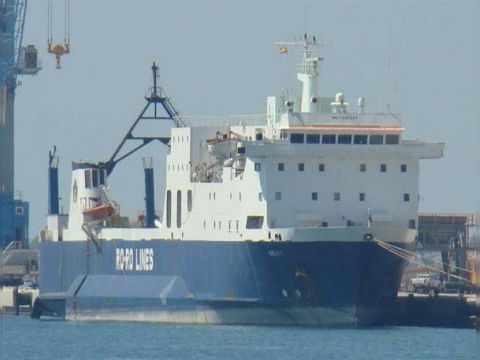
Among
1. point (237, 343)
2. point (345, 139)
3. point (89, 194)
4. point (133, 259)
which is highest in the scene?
point (345, 139)

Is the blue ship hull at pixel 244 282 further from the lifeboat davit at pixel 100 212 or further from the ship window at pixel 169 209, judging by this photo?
the lifeboat davit at pixel 100 212

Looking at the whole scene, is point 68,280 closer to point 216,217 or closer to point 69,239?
point 69,239

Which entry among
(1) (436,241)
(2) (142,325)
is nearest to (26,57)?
(1) (436,241)

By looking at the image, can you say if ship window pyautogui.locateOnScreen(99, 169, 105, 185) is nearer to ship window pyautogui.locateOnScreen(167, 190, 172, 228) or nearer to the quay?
ship window pyautogui.locateOnScreen(167, 190, 172, 228)

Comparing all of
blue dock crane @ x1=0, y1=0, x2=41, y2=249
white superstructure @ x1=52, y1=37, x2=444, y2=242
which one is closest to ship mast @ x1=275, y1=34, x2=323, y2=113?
white superstructure @ x1=52, y1=37, x2=444, y2=242

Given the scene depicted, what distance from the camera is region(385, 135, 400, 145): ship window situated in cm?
7038

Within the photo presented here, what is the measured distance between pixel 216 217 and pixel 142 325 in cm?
479

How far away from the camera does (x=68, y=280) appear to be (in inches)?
3179

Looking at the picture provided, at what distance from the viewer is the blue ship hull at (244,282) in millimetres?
68000

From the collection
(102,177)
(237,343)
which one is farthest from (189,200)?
(237,343)

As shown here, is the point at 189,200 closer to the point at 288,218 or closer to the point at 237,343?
the point at 288,218

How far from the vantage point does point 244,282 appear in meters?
69.8

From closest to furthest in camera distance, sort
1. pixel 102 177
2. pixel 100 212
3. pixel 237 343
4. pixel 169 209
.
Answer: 1. pixel 237 343
2. pixel 169 209
3. pixel 100 212
4. pixel 102 177

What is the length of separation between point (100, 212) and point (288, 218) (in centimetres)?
1130
